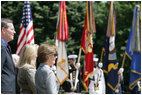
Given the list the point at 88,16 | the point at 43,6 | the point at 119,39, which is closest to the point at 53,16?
the point at 43,6

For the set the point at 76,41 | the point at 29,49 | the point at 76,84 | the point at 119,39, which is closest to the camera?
the point at 29,49

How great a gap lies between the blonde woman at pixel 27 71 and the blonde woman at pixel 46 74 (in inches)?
12.0

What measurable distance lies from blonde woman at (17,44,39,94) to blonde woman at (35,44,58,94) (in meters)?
0.30

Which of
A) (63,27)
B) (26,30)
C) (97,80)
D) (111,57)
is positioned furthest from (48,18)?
(63,27)

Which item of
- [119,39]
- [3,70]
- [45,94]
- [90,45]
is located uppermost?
[3,70]

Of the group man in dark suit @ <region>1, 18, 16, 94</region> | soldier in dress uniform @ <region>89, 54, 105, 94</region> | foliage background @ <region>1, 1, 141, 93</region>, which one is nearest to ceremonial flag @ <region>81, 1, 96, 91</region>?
soldier in dress uniform @ <region>89, 54, 105, 94</region>

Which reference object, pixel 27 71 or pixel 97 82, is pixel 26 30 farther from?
pixel 27 71

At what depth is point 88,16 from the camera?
9211 mm

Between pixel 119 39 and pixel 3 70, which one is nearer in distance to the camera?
pixel 3 70

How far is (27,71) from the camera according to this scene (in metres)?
3.31

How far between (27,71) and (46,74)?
0.47 metres

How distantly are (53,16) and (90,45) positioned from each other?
10.3m

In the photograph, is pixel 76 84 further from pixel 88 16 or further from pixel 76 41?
pixel 76 41

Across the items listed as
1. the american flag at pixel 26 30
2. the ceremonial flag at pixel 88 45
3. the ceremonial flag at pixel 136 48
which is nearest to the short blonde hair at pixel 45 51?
the american flag at pixel 26 30
